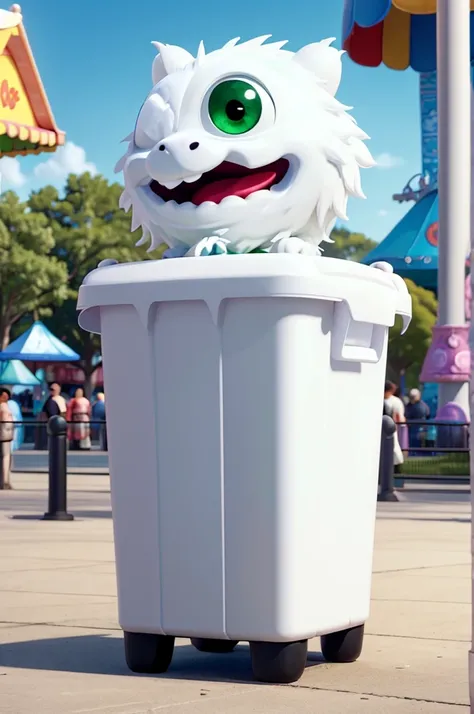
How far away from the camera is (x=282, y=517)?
14.9 ft

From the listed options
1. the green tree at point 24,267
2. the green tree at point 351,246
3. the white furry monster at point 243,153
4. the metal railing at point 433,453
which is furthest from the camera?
the green tree at point 351,246

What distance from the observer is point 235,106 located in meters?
4.93

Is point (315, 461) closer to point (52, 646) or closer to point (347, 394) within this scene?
point (347, 394)

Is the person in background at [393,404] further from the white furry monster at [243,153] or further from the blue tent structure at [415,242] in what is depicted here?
the blue tent structure at [415,242]

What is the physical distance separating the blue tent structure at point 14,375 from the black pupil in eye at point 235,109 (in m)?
34.3

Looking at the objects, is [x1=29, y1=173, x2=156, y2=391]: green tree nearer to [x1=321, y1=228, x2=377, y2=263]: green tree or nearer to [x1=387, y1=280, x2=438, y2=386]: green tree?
[x1=387, y1=280, x2=438, y2=386]: green tree

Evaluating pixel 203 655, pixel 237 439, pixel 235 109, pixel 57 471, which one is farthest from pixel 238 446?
pixel 57 471

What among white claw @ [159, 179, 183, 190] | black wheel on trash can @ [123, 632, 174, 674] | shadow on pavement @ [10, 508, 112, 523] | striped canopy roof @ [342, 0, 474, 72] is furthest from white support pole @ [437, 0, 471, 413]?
black wheel on trash can @ [123, 632, 174, 674]

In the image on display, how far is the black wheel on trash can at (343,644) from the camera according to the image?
509cm

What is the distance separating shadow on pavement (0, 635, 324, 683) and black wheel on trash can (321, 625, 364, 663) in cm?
7

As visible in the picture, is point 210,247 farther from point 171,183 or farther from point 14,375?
point 14,375

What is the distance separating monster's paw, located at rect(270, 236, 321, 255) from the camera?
493cm

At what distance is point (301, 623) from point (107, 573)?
3.67 metres

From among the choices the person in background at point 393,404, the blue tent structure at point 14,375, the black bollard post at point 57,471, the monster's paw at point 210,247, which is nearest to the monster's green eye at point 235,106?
the monster's paw at point 210,247
